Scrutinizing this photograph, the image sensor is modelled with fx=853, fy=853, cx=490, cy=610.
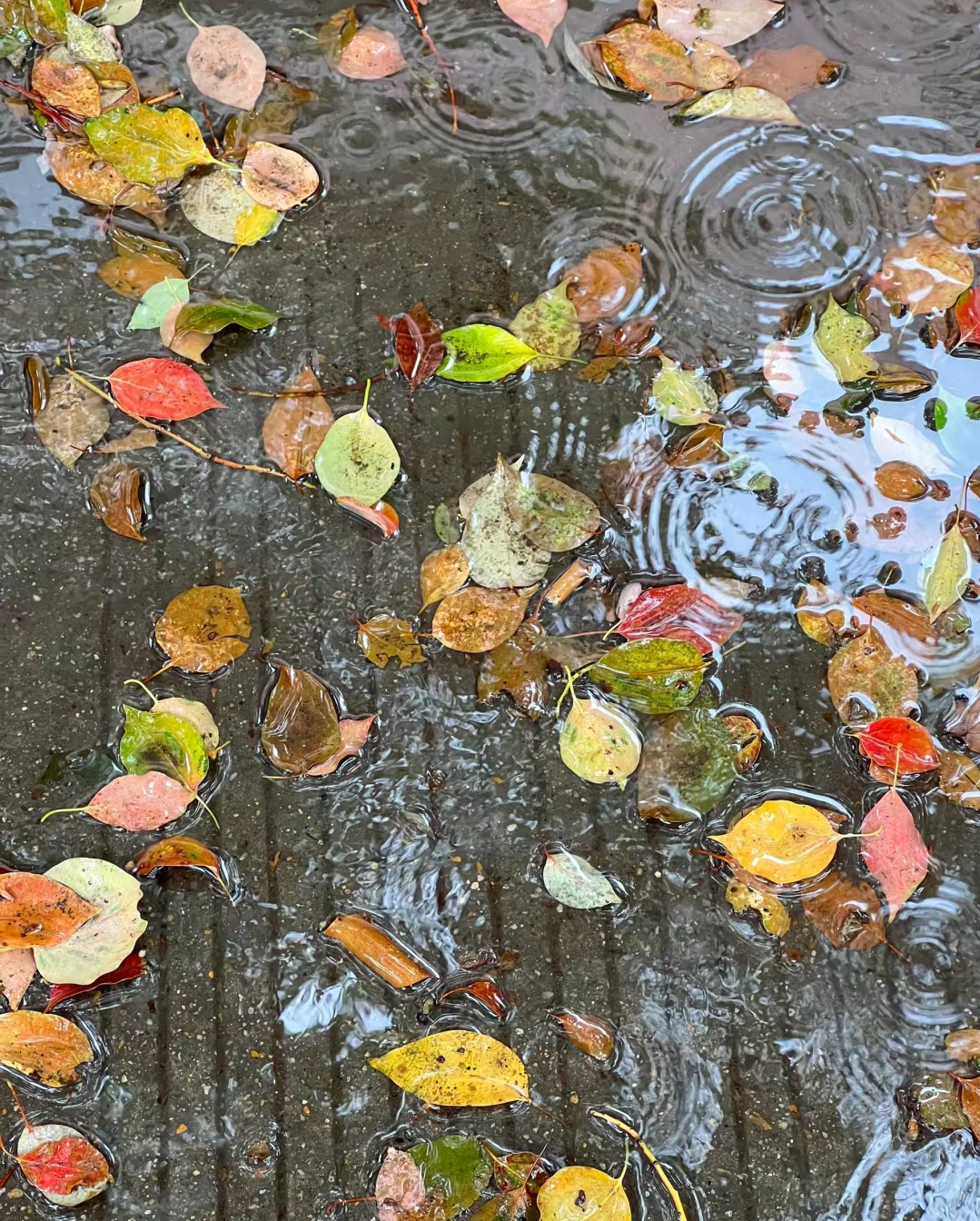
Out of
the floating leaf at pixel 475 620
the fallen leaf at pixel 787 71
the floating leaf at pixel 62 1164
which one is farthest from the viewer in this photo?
the fallen leaf at pixel 787 71

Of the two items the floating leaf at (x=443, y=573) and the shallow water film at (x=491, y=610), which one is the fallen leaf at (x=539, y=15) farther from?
the floating leaf at (x=443, y=573)

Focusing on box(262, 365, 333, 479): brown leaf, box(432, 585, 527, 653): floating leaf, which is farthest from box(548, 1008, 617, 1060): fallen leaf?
box(262, 365, 333, 479): brown leaf

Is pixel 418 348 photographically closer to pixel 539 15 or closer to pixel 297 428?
pixel 297 428

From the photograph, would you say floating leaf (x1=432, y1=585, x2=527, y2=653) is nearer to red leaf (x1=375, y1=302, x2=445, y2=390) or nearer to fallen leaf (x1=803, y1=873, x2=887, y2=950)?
red leaf (x1=375, y1=302, x2=445, y2=390)

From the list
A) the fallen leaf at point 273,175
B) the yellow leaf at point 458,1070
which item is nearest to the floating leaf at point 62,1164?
the yellow leaf at point 458,1070

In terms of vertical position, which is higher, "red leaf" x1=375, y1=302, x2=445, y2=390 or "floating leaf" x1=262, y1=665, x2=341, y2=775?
"red leaf" x1=375, y1=302, x2=445, y2=390
